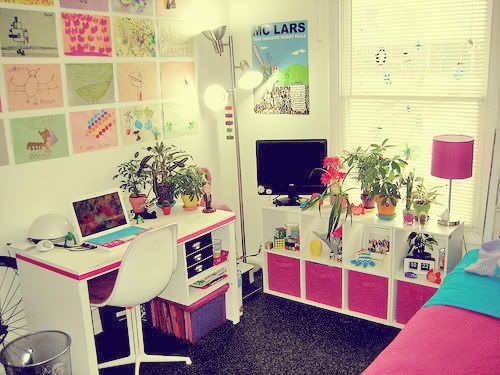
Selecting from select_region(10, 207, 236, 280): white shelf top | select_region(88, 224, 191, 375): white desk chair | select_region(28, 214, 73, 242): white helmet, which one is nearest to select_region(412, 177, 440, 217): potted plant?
select_region(10, 207, 236, 280): white shelf top

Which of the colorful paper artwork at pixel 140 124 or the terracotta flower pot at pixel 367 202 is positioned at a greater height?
the colorful paper artwork at pixel 140 124

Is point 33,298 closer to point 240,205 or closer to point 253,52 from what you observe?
point 240,205

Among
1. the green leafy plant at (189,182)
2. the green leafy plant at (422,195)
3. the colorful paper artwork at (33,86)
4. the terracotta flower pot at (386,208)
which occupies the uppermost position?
the colorful paper artwork at (33,86)

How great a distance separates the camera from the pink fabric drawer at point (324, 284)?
143 inches

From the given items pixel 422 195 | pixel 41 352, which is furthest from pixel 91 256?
pixel 422 195

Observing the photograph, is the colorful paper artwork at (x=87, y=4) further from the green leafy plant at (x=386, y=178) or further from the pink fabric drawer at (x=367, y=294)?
the pink fabric drawer at (x=367, y=294)

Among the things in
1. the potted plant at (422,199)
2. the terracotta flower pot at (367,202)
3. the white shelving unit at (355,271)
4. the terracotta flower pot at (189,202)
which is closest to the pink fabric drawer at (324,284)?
the white shelving unit at (355,271)

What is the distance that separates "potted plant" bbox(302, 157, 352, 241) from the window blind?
18.3 inches

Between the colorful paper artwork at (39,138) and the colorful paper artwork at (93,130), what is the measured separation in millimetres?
80

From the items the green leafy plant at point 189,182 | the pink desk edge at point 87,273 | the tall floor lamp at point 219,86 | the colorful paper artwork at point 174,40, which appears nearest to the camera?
the pink desk edge at point 87,273

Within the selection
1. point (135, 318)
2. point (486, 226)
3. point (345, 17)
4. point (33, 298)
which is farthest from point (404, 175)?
point (33, 298)

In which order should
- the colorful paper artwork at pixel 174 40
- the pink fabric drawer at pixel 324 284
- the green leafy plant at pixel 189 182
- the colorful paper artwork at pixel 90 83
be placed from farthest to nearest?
the colorful paper artwork at pixel 174 40
the pink fabric drawer at pixel 324 284
the green leafy plant at pixel 189 182
the colorful paper artwork at pixel 90 83

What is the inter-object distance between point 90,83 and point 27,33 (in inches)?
19.0

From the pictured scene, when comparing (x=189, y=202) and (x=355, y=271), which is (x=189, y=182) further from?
(x=355, y=271)
